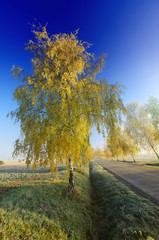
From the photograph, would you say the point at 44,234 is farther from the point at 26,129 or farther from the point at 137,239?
the point at 26,129

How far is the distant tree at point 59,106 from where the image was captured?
421 cm

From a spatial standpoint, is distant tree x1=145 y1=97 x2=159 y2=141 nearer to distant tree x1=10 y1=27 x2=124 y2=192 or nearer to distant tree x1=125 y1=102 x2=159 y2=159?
distant tree x1=125 y1=102 x2=159 y2=159

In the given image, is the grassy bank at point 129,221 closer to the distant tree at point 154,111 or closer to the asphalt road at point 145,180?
the asphalt road at point 145,180

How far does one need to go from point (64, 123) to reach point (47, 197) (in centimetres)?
424

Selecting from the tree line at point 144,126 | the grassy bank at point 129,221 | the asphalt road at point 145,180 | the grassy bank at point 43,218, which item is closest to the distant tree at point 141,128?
the tree line at point 144,126

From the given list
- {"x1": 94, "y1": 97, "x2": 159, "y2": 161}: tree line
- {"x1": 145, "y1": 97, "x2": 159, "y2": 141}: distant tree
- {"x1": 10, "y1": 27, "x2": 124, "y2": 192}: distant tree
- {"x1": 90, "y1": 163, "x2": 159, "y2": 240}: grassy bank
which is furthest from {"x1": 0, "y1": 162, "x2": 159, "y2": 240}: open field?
{"x1": 145, "y1": 97, "x2": 159, "y2": 141}: distant tree

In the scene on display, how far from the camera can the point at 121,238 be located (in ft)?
10.9

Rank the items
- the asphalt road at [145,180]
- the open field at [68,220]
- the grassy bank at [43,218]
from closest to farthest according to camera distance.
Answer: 1. the grassy bank at [43,218]
2. the open field at [68,220]
3. the asphalt road at [145,180]

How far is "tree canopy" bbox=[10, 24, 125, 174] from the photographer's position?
13.8 ft

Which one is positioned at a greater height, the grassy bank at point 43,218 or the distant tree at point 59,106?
the distant tree at point 59,106

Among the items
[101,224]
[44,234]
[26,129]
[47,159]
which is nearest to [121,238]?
[101,224]

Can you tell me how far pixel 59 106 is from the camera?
15.8 ft

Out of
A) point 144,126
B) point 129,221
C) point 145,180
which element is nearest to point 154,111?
point 144,126

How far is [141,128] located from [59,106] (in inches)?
909
